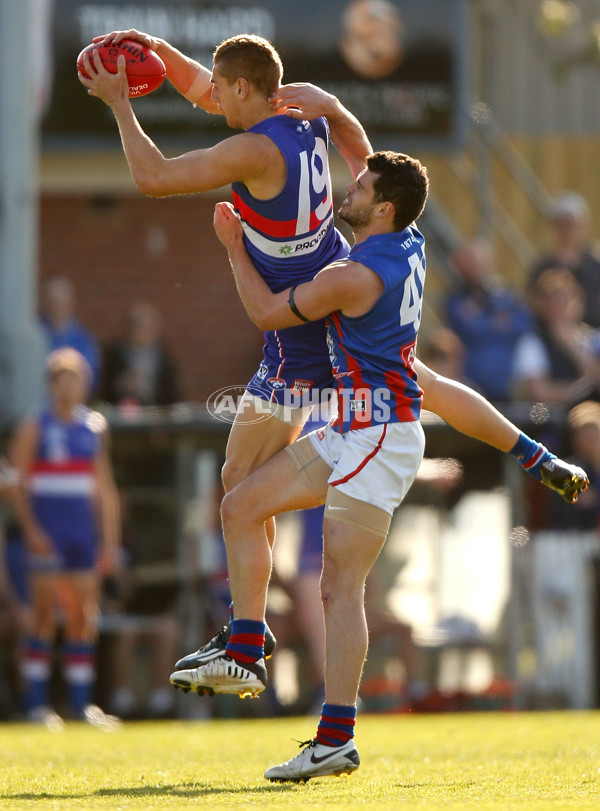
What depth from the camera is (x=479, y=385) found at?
11.8 m

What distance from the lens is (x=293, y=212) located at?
5.92 metres

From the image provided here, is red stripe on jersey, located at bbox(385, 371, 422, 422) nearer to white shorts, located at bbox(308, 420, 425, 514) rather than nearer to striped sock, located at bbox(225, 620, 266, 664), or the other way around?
white shorts, located at bbox(308, 420, 425, 514)

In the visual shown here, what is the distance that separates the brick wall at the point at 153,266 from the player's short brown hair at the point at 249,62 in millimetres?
9384

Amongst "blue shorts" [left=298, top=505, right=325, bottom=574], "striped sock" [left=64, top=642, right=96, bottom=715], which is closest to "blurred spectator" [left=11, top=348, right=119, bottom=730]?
"striped sock" [left=64, top=642, right=96, bottom=715]

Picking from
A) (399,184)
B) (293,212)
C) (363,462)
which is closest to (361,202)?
(399,184)

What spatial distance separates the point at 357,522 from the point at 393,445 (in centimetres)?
31

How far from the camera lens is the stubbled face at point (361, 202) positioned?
5.73 meters

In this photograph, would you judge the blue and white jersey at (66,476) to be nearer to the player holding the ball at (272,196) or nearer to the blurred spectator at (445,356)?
the blurred spectator at (445,356)

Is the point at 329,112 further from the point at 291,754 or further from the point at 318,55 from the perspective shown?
the point at 318,55

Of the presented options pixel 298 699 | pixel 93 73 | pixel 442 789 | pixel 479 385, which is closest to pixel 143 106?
pixel 479 385

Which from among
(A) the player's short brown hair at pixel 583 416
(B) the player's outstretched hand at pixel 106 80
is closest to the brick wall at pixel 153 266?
(A) the player's short brown hair at pixel 583 416

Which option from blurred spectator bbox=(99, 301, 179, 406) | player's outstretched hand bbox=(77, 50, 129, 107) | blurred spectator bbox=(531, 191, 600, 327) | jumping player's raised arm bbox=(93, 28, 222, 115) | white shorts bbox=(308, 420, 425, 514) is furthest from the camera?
blurred spectator bbox=(531, 191, 600, 327)

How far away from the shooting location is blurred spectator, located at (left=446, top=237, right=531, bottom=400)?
38.9ft

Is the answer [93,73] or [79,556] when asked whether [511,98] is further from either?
[93,73]
